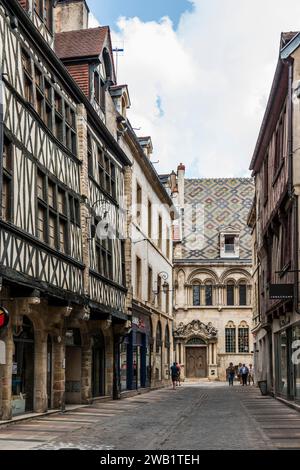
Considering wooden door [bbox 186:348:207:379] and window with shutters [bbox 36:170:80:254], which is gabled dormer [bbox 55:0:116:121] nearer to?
window with shutters [bbox 36:170:80:254]

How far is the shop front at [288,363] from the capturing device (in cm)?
1908

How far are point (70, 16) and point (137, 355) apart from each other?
1266 centimetres

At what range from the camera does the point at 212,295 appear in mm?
51438

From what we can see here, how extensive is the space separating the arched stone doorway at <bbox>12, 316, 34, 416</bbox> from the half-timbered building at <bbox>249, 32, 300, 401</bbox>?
594 cm

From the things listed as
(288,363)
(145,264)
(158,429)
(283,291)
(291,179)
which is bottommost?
(158,429)

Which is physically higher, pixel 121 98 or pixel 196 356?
pixel 121 98

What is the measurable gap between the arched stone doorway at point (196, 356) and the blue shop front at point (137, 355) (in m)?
18.6

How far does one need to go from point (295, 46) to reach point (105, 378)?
11613mm

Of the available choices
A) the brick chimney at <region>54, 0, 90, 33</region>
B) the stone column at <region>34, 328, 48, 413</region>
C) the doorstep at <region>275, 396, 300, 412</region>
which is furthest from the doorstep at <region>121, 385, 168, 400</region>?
the brick chimney at <region>54, 0, 90, 33</region>

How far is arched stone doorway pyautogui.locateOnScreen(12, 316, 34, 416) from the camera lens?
15.9m

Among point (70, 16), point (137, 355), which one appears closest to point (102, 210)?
point (70, 16)

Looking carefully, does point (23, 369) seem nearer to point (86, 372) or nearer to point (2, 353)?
point (2, 353)
